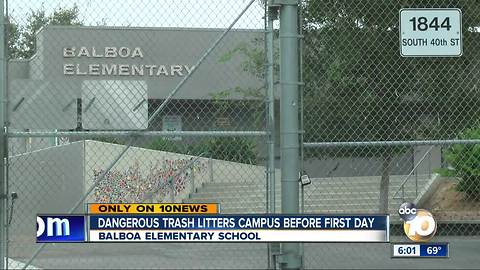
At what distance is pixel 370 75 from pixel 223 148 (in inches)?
84.1

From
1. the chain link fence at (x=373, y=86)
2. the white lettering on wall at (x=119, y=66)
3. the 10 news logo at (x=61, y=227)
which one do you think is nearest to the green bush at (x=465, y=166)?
the chain link fence at (x=373, y=86)

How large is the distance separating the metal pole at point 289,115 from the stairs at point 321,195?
12.6 feet

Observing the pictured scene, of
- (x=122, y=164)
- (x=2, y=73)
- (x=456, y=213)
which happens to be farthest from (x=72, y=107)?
(x=456, y=213)

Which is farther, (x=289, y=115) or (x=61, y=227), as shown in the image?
(x=289, y=115)

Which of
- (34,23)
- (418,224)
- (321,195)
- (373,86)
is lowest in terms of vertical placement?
(418,224)

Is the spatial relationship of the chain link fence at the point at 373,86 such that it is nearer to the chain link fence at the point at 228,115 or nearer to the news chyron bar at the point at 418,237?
the chain link fence at the point at 228,115

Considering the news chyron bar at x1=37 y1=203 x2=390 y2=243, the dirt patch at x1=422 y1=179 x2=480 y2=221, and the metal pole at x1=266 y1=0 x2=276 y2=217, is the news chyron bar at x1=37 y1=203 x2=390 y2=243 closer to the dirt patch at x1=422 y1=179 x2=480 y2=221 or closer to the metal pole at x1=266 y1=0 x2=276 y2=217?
the metal pole at x1=266 y1=0 x2=276 y2=217

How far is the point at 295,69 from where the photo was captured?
6234mm

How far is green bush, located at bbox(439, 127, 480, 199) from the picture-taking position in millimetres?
15852

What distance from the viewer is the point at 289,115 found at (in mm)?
6234

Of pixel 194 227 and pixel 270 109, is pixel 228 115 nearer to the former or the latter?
pixel 270 109

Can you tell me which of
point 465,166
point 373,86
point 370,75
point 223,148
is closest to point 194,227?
point 223,148

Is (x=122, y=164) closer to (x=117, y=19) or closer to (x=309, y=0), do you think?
(x=309, y=0)

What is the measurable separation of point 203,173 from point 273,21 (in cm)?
722
